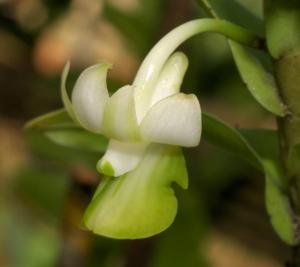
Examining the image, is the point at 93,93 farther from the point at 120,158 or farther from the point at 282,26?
the point at 282,26

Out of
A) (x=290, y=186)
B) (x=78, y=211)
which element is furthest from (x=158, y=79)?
(x=78, y=211)

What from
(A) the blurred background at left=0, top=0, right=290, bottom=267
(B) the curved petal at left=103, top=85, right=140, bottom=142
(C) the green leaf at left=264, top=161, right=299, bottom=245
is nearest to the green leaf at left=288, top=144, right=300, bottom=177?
(C) the green leaf at left=264, top=161, right=299, bottom=245

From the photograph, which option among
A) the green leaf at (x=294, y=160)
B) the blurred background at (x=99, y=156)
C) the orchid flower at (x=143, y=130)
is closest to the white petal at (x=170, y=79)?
the orchid flower at (x=143, y=130)

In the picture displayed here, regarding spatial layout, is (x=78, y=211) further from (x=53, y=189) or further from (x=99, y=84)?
(x=53, y=189)

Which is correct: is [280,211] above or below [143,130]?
below

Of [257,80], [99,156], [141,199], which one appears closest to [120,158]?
[141,199]

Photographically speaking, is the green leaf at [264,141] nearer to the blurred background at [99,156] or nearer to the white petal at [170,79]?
the white petal at [170,79]
